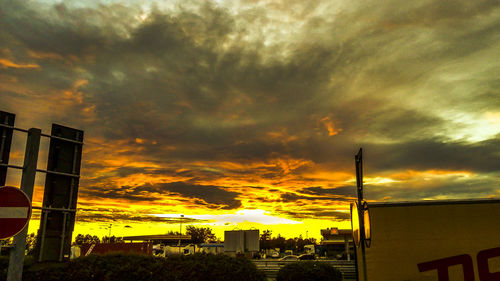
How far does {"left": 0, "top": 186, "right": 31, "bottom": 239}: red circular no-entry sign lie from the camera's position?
4.22 metres

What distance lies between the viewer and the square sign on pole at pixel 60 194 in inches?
249

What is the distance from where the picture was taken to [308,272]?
14625 millimetres

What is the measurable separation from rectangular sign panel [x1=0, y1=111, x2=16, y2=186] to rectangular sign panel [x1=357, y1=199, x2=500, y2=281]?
11.6 metres

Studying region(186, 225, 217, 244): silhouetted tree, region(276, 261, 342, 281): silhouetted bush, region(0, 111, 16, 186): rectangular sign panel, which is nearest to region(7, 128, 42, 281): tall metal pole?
region(0, 111, 16, 186): rectangular sign panel

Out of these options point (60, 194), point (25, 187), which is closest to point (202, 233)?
point (60, 194)

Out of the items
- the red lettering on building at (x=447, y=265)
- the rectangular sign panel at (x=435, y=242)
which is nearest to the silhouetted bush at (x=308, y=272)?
the rectangular sign panel at (x=435, y=242)

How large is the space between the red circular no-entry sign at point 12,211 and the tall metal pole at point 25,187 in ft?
0.36

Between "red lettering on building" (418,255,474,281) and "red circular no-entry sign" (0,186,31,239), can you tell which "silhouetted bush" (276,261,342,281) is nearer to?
"red lettering on building" (418,255,474,281)

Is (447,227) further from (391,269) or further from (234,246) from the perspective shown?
(234,246)

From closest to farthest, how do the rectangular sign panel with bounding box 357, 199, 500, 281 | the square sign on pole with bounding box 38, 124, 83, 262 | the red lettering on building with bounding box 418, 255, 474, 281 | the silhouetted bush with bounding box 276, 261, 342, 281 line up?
the square sign on pole with bounding box 38, 124, 83, 262 → the red lettering on building with bounding box 418, 255, 474, 281 → the rectangular sign panel with bounding box 357, 199, 500, 281 → the silhouetted bush with bounding box 276, 261, 342, 281

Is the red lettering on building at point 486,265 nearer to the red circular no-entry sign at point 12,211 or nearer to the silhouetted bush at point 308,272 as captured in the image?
the silhouetted bush at point 308,272

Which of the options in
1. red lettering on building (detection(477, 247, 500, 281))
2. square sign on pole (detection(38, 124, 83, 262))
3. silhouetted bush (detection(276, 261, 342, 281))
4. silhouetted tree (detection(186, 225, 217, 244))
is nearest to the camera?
square sign on pole (detection(38, 124, 83, 262))

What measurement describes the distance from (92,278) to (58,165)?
6428 mm

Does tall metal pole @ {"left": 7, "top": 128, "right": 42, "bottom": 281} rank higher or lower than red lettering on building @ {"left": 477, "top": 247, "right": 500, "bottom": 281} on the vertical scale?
higher
